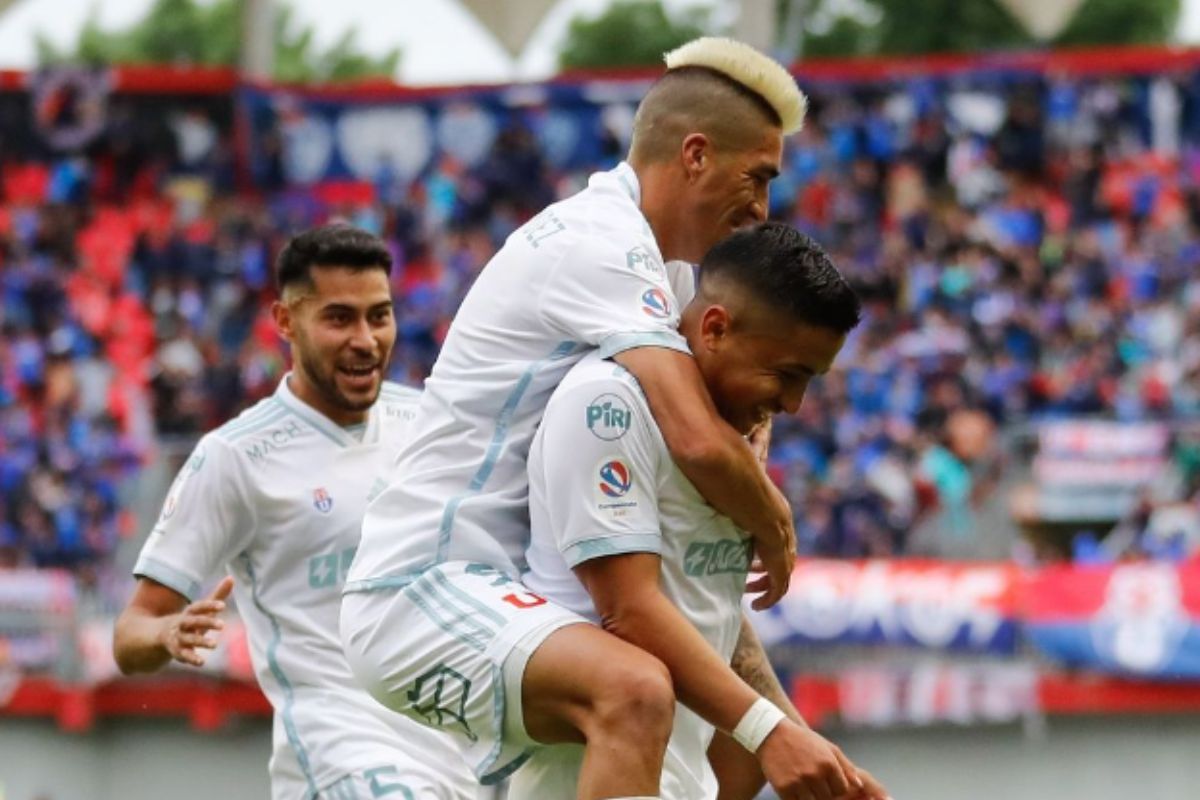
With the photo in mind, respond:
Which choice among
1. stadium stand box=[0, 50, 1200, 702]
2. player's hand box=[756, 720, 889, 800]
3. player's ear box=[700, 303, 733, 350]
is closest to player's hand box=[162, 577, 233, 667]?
player's ear box=[700, 303, 733, 350]

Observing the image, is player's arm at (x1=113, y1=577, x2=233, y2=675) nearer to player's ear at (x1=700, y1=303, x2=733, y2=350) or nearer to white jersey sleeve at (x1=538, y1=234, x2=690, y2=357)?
white jersey sleeve at (x1=538, y1=234, x2=690, y2=357)

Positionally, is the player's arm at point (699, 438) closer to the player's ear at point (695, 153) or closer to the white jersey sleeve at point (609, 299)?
the white jersey sleeve at point (609, 299)

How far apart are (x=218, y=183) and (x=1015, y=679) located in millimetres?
12086

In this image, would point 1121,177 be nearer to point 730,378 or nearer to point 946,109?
point 946,109

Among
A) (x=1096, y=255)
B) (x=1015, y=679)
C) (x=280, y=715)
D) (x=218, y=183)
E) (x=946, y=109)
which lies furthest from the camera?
(x=218, y=183)

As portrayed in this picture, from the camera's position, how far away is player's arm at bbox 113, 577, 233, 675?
547 centimetres

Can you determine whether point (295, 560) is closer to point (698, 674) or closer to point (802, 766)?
point (698, 674)

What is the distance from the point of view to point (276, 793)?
6.07 meters

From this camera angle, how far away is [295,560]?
6145mm

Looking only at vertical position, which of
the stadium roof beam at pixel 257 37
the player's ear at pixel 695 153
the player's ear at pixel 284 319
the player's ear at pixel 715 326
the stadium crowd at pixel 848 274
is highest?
the stadium roof beam at pixel 257 37

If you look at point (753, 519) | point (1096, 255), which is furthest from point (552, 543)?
point (1096, 255)

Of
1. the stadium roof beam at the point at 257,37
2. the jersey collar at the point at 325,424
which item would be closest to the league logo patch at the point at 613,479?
the jersey collar at the point at 325,424

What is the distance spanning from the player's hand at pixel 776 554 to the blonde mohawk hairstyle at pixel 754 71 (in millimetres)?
895

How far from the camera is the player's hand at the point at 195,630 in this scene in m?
5.45
